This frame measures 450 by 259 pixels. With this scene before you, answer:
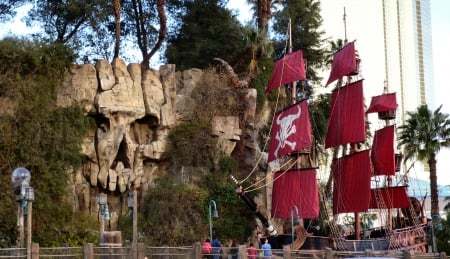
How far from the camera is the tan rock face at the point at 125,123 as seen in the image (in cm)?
3688

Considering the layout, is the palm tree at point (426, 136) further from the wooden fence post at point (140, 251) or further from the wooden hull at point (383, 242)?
the wooden fence post at point (140, 251)

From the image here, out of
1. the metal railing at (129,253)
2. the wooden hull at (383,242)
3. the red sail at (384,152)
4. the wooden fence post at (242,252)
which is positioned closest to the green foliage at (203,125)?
the wooden hull at (383,242)

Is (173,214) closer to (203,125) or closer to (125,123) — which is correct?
(125,123)

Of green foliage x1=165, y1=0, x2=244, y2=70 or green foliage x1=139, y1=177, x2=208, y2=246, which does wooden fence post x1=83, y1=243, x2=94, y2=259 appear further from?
green foliage x1=165, y1=0, x2=244, y2=70

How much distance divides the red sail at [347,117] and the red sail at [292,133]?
12.3 ft

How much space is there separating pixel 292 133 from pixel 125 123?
904 centimetres

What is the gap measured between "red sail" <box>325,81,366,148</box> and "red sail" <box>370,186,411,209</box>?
5213 mm

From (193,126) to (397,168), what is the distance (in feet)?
55.0

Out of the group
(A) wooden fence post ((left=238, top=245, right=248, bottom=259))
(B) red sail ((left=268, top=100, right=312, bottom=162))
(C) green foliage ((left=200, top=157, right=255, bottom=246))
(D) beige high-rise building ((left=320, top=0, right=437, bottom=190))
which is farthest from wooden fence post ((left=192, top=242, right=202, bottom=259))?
(D) beige high-rise building ((left=320, top=0, right=437, bottom=190))

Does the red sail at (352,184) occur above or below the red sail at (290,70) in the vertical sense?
below

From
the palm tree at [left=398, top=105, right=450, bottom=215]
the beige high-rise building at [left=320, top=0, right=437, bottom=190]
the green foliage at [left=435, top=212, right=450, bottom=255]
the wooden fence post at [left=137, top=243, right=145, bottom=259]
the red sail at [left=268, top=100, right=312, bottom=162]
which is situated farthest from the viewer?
the beige high-rise building at [left=320, top=0, right=437, bottom=190]

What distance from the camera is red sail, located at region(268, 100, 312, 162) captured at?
130 ft

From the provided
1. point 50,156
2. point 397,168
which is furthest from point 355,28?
point 50,156

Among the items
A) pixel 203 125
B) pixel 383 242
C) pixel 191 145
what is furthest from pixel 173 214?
pixel 383 242
